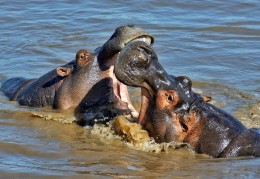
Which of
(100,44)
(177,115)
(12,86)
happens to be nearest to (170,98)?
(177,115)

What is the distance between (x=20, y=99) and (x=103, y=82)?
4.87 feet

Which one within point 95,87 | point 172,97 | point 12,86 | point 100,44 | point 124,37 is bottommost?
point 12,86

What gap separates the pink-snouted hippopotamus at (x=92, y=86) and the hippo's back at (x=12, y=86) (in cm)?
59

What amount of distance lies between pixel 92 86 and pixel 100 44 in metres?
4.65

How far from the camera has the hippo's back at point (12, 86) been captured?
8.94 meters

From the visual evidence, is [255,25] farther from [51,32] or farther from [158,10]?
[51,32]

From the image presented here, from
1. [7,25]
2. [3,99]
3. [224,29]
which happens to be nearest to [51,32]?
[7,25]

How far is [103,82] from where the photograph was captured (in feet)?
25.3

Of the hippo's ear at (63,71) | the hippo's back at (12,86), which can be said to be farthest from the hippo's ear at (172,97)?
the hippo's back at (12,86)

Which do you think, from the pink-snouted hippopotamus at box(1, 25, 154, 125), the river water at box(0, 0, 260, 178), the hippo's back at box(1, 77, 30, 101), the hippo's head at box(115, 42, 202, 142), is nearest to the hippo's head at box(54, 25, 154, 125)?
the pink-snouted hippopotamus at box(1, 25, 154, 125)

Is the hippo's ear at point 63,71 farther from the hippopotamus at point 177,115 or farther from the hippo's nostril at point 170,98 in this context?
the hippo's nostril at point 170,98

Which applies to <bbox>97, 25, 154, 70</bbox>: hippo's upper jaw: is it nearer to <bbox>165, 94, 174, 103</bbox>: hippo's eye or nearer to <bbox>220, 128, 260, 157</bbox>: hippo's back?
<bbox>165, 94, 174, 103</bbox>: hippo's eye

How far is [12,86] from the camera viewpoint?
9.24 metres

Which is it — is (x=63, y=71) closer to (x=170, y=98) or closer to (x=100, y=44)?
(x=170, y=98)
